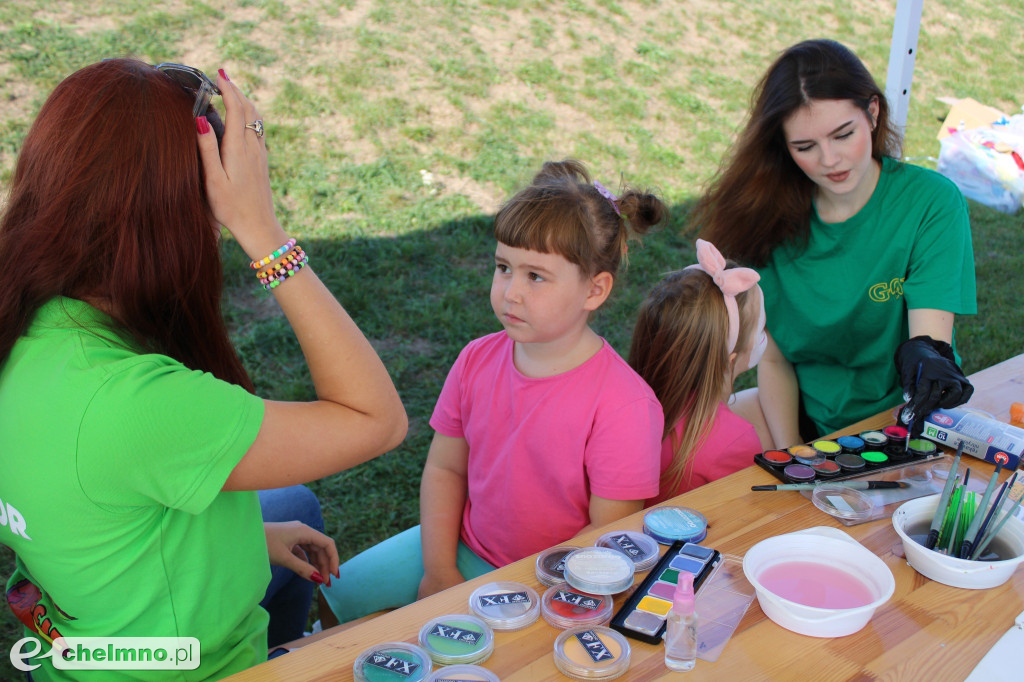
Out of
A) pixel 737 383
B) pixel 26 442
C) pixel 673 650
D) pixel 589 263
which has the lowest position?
pixel 737 383

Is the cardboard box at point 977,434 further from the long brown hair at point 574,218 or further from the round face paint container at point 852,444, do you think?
the long brown hair at point 574,218

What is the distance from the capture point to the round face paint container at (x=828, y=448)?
166cm

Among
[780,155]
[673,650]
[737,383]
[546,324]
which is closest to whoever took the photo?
[673,650]

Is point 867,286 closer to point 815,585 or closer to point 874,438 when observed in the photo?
point 874,438

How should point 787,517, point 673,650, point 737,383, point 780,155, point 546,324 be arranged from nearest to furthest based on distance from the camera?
point 673,650, point 787,517, point 546,324, point 780,155, point 737,383

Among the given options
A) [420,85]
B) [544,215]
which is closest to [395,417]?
[544,215]

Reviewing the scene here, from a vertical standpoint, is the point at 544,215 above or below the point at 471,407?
above

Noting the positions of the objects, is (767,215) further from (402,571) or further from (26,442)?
(26,442)

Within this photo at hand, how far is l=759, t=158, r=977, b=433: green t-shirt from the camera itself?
6.95 ft

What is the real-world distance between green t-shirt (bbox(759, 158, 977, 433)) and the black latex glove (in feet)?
1.15

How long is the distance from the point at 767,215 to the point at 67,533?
6.33ft

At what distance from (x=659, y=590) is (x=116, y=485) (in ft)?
2.62

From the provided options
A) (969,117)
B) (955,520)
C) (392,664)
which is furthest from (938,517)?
(969,117)

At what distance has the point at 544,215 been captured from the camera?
5.70 feet
